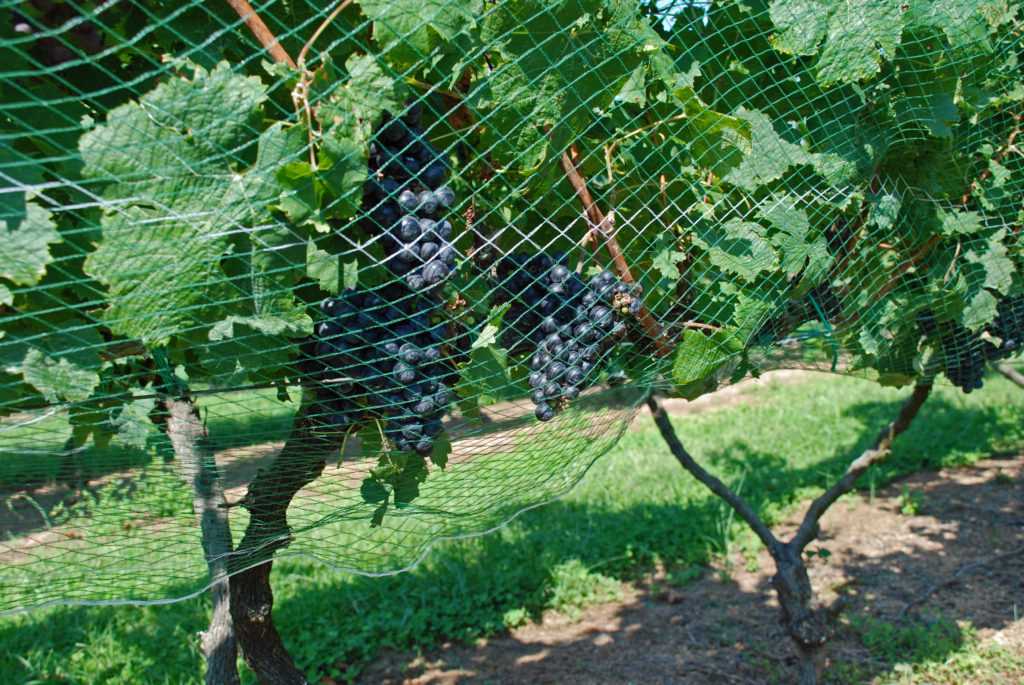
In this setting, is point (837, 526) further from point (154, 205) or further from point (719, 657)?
point (154, 205)

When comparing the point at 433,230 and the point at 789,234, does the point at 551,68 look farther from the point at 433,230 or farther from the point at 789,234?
the point at 789,234

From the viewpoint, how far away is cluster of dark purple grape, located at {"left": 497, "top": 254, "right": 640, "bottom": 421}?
69.1 inches

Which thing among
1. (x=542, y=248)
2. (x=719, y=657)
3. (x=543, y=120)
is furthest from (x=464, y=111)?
(x=719, y=657)

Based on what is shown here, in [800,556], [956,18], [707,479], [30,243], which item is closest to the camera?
[30,243]

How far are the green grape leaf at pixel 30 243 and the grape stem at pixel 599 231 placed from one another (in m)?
0.92

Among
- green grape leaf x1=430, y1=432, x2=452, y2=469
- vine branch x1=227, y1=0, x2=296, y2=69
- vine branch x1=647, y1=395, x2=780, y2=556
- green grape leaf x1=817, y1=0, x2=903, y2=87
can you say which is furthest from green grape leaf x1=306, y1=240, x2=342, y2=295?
vine branch x1=647, y1=395, x2=780, y2=556

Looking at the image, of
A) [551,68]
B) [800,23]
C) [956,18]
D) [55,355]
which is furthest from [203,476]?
[956,18]

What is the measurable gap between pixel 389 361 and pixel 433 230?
0.79 feet

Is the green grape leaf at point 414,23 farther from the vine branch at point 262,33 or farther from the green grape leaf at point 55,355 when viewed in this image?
the green grape leaf at point 55,355

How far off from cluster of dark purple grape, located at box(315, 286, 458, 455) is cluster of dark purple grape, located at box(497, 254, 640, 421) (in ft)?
0.77

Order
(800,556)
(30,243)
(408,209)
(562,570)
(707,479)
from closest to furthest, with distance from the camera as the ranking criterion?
(30,243)
(408,209)
(800,556)
(707,479)
(562,570)

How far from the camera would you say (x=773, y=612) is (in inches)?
176

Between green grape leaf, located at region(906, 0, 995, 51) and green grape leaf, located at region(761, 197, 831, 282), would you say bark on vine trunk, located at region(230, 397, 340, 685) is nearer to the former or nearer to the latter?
green grape leaf, located at region(761, 197, 831, 282)

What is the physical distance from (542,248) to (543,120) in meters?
0.24
